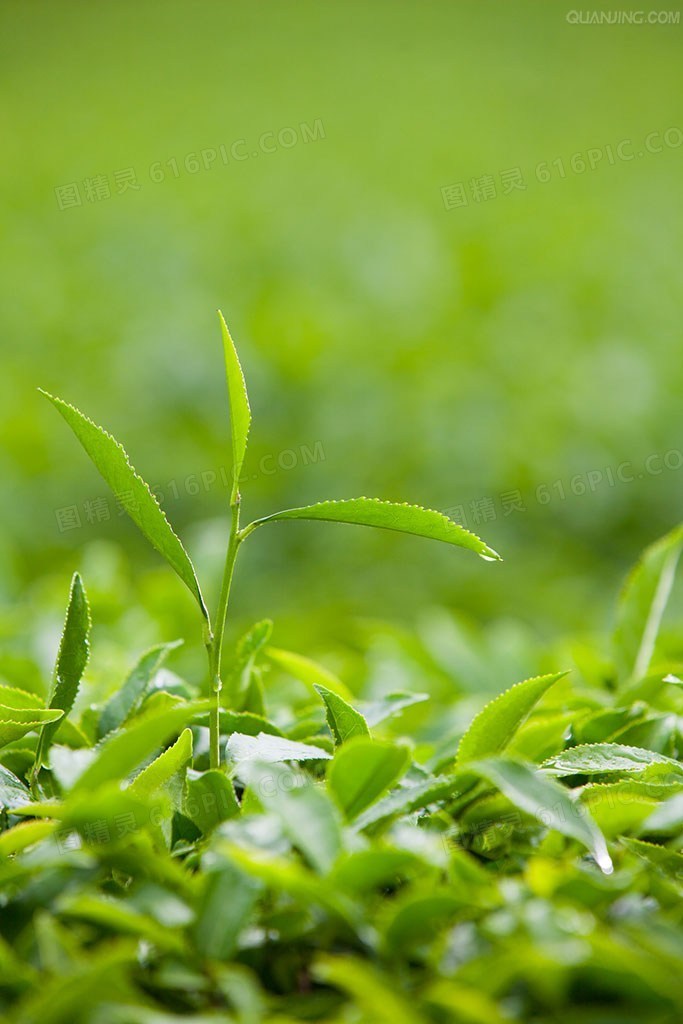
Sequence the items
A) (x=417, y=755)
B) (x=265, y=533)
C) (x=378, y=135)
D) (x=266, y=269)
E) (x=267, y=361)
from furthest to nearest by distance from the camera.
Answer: (x=378, y=135) < (x=266, y=269) < (x=267, y=361) < (x=265, y=533) < (x=417, y=755)

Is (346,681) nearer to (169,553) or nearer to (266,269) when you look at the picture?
(169,553)

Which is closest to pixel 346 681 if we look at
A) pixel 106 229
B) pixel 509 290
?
pixel 509 290

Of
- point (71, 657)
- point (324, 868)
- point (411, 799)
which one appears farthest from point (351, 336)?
point (324, 868)

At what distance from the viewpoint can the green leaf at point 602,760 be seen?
2.60 ft

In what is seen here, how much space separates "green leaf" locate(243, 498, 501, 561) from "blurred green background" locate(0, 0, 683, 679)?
0.75m

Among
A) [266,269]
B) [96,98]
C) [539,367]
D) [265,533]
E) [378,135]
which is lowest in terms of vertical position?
[265,533]

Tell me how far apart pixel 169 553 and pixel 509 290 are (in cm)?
397

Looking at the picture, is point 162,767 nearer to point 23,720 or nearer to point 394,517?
point 23,720

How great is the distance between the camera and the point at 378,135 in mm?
7523

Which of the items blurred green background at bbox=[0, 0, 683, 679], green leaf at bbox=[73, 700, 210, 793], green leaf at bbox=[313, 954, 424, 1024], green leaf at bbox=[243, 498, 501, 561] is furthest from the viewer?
blurred green background at bbox=[0, 0, 683, 679]

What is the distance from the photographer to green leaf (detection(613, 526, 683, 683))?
1102mm

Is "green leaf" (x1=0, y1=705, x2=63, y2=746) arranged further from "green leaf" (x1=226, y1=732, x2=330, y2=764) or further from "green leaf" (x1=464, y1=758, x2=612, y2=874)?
"green leaf" (x1=464, y1=758, x2=612, y2=874)

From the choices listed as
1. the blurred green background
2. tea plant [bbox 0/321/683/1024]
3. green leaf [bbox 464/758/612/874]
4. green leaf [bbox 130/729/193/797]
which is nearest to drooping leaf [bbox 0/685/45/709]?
tea plant [bbox 0/321/683/1024]

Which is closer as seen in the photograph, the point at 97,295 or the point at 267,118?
the point at 97,295
